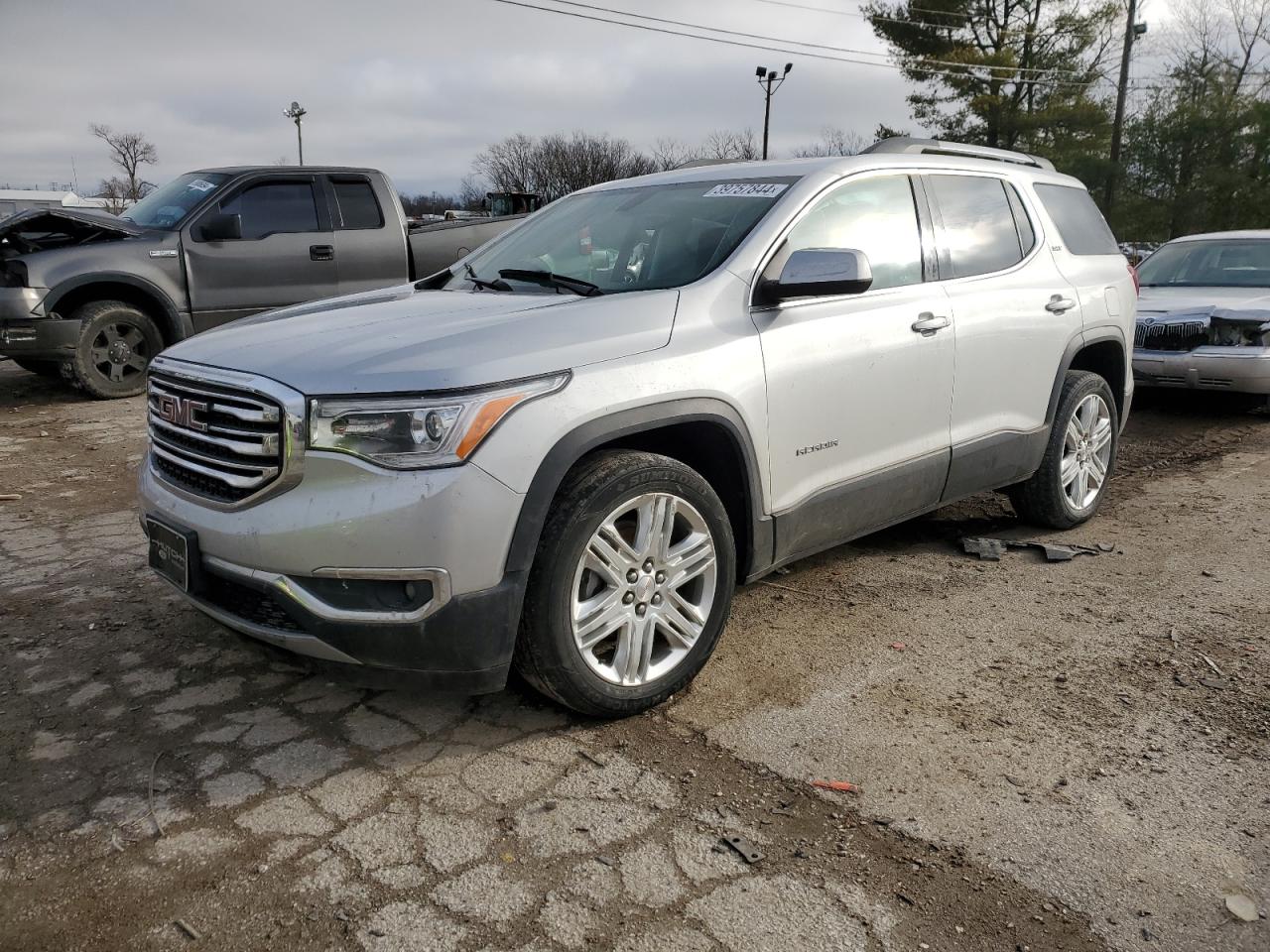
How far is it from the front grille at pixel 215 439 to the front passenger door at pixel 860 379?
1597 mm

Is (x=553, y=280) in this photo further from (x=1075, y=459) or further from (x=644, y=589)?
(x=1075, y=459)

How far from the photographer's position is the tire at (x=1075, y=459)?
16.0 feet

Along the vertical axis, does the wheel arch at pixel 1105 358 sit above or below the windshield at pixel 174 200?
below

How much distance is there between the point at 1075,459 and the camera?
200 inches

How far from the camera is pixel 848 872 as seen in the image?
2395 mm

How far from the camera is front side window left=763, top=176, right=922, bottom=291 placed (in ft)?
12.2

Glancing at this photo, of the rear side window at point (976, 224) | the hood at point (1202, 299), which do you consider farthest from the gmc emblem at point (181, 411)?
the hood at point (1202, 299)

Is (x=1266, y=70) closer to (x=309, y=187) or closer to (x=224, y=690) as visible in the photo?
(x=309, y=187)

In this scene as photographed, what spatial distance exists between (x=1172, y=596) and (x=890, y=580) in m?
1.15

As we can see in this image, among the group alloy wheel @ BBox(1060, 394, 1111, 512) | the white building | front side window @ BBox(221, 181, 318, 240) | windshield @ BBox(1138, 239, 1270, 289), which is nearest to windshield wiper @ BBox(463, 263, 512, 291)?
alloy wheel @ BBox(1060, 394, 1111, 512)

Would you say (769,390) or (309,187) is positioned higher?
(309,187)

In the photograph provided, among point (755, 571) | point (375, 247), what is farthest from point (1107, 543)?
point (375, 247)

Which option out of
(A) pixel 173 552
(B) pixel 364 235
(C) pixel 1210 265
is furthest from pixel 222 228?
(C) pixel 1210 265

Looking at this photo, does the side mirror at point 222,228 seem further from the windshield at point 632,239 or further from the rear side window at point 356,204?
the windshield at point 632,239
